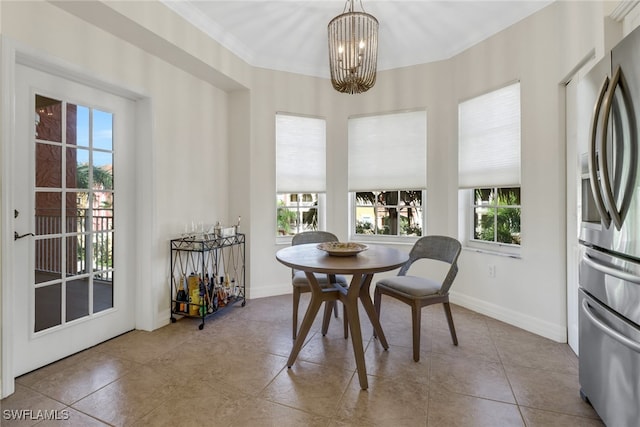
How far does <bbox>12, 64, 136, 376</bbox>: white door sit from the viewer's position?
6.66ft

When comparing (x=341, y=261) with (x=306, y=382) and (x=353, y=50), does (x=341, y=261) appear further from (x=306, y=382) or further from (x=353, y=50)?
(x=353, y=50)

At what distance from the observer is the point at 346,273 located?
1.84m

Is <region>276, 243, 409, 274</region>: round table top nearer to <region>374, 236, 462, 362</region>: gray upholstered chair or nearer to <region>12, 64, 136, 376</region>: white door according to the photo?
<region>374, 236, 462, 362</region>: gray upholstered chair

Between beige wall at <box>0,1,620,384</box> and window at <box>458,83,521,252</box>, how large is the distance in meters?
0.11

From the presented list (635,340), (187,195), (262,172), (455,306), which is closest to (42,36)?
(187,195)

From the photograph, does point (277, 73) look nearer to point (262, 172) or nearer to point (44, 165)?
point (262, 172)

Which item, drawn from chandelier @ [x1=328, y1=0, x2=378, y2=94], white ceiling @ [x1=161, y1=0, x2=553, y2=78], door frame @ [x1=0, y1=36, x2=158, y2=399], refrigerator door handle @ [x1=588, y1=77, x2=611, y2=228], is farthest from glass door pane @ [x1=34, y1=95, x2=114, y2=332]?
refrigerator door handle @ [x1=588, y1=77, x2=611, y2=228]

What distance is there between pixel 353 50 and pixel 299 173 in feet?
5.61

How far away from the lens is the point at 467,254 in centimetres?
332

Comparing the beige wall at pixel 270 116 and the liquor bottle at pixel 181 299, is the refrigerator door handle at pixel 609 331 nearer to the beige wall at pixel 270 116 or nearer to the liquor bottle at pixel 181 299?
the beige wall at pixel 270 116

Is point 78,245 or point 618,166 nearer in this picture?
point 618,166

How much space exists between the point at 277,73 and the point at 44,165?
247 cm

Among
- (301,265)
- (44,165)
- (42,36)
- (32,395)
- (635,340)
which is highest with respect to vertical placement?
(42,36)

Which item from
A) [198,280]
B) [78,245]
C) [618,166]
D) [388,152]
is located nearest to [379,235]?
[388,152]
